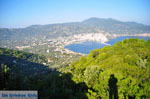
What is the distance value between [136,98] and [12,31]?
532ft

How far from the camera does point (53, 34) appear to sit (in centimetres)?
13450

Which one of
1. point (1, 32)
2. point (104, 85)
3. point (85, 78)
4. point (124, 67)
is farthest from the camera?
point (1, 32)

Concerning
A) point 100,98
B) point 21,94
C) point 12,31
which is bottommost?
point 100,98

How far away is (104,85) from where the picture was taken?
18.7 ft

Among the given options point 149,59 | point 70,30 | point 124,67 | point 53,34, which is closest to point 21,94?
point 124,67

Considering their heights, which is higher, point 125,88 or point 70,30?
point 70,30

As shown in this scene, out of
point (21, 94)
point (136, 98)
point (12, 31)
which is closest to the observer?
point (21, 94)

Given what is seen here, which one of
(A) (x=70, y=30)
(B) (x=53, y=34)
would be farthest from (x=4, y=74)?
(A) (x=70, y=30)

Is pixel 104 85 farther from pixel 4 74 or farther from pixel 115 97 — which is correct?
pixel 4 74

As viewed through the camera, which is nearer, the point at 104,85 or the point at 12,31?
the point at 104,85

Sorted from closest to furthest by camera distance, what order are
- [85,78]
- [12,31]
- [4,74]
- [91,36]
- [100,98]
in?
[100,98] → [85,78] → [4,74] → [91,36] → [12,31]

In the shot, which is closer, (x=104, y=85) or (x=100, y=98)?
(x=100, y=98)

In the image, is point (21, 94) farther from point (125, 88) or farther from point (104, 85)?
point (125, 88)

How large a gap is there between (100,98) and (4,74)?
671 cm
